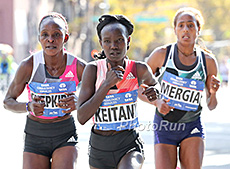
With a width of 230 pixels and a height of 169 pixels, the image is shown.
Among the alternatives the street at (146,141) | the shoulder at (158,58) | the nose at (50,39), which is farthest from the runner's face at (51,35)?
the street at (146,141)

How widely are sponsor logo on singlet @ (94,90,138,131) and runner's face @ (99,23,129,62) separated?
0.34 metres

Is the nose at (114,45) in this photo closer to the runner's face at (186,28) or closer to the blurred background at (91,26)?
the runner's face at (186,28)

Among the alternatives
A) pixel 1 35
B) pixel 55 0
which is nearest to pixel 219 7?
pixel 55 0

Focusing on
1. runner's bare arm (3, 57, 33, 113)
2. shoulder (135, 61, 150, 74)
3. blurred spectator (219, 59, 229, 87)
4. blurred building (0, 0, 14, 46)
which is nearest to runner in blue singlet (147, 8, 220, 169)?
shoulder (135, 61, 150, 74)

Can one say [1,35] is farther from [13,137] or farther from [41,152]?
[41,152]

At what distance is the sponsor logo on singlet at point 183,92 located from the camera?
516 cm

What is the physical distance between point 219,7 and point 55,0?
2097 centimetres

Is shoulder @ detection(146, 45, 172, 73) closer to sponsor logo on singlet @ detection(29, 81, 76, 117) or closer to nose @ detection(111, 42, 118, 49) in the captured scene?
sponsor logo on singlet @ detection(29, 81, 76, 117)

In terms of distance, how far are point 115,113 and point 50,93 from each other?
31.8 inches

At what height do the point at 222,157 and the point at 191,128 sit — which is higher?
the point at 191,128

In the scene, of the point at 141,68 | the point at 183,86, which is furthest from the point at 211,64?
the point at 141,68

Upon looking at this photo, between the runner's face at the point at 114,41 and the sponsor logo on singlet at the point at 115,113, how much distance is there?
1.11 feet

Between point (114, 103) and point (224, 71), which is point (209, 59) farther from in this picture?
point (224, 71)

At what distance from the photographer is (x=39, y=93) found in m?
4.78
